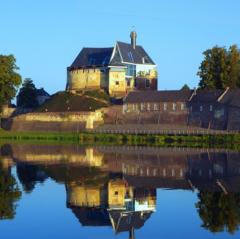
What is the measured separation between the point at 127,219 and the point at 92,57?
72.4 metres

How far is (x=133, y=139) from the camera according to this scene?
68.5m

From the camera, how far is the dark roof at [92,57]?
88.2 meters

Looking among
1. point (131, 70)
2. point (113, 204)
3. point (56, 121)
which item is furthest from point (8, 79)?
point (113, 204)

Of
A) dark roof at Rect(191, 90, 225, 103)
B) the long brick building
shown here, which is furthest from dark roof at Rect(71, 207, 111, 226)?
dark roof at Rect(191, 90, 225, 103)

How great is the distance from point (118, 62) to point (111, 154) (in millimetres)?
40327

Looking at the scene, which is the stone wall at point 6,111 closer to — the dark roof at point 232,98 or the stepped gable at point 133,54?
the stepped gable at point 133,54

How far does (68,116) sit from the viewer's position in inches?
3118

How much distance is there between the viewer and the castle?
86625 millimetres

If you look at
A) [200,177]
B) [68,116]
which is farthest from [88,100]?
[200,177]

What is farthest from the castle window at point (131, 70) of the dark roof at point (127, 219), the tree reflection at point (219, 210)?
the dark roof at point (127, 219)

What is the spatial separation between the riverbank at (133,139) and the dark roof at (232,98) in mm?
7342

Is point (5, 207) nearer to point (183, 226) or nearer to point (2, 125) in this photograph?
point (183, 226)

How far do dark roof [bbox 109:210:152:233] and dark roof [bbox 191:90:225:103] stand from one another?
53.7m

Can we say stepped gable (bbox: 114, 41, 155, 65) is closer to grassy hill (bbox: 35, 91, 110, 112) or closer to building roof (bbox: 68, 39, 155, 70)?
building roof (bbox: 68, 39, 155, 70)
